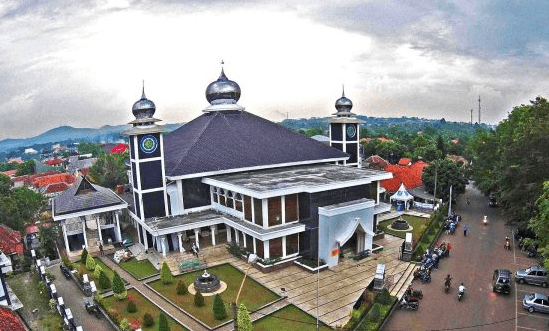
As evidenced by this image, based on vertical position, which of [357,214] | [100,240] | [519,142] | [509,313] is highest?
[519,142]

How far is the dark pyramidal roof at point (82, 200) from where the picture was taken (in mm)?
30000

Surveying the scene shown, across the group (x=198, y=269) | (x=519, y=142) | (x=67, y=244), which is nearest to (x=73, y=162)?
(x=67, y=244)

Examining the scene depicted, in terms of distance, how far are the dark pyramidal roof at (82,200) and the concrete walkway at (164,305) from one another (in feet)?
18.0

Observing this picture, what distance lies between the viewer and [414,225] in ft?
124

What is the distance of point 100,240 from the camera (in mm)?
31391

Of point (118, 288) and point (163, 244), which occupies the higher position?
point (163, 244)

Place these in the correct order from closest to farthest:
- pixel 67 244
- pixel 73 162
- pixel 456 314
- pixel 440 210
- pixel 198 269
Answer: pixel 456 314
pixel 198 269
pixel 67 244
pixel 440 210
pixel 73 162

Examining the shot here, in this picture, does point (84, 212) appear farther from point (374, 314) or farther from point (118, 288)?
point (374, 314)

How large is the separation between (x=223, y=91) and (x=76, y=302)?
24.1m

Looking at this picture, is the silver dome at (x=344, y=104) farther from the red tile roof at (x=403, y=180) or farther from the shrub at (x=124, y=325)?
the shrub at (x=124, y=325)

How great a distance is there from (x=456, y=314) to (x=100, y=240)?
2612 centimetres

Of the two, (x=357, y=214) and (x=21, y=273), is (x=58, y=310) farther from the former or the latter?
(x=357, y=214)

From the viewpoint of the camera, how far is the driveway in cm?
2097

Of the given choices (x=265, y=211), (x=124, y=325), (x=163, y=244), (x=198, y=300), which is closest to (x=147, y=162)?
(x=163, y=244)
